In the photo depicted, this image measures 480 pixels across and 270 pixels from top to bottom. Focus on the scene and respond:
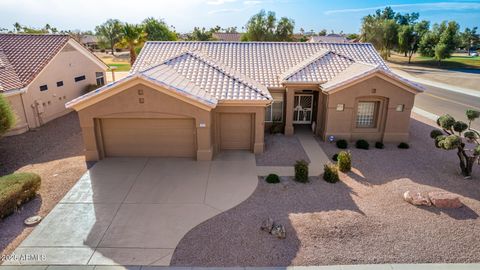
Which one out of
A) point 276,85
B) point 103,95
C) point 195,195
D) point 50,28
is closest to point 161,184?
point 195,195

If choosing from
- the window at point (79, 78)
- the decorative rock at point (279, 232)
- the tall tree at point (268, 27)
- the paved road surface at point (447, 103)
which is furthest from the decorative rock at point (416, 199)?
the tall tree at point (268, 27)

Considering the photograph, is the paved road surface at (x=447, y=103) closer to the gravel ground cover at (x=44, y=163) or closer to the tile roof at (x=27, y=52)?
the gravel ground cover at (x=44, y=163)

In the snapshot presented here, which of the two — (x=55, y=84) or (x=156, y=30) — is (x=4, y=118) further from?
(x=156, y=30)

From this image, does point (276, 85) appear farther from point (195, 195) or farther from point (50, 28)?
point (50, 28)

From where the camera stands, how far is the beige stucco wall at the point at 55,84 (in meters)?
19.9

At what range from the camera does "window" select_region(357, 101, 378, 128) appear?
693 inches

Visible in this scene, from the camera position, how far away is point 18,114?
61.8ft

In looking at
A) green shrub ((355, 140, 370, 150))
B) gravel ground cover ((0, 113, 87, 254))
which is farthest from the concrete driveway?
green shrub ((355, 140, 370, 150))

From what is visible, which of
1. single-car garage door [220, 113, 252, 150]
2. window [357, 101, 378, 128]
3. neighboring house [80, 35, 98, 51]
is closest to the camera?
single-car garage door [220, 113, 252, 150]

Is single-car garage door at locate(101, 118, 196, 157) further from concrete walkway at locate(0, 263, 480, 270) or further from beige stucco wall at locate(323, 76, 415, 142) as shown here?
beige stucco wall at locate(323, 76, 415, 142)

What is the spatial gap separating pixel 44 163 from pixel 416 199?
1631 centimetres

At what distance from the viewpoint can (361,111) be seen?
699 inches

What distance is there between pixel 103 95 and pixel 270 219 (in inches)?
372

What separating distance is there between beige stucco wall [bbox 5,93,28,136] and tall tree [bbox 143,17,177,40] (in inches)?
1590
